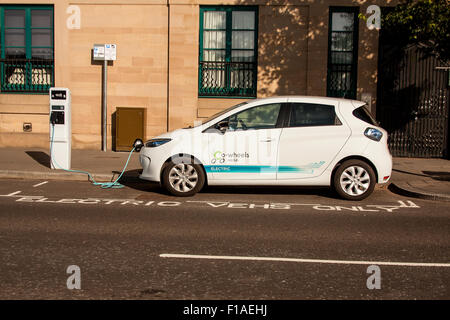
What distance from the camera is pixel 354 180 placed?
9.88m

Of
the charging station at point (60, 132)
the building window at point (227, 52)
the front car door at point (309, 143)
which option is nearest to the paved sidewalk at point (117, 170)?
the charging station at point (60, 132)

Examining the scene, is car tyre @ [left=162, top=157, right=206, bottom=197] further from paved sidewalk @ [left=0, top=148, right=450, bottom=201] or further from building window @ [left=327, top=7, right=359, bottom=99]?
building window @ [left=327, top=7, right=359, bottom=99]

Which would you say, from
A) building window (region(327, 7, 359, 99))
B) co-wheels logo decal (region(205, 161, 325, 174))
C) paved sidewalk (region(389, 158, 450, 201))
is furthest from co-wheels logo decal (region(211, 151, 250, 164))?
building window (region(327, 7, 359, 99))

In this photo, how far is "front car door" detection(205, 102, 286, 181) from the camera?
9.86m

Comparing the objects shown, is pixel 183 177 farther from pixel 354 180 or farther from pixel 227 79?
pixel 227 79

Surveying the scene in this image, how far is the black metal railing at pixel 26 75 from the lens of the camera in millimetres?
17688

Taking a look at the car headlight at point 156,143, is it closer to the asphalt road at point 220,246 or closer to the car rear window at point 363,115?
the asphalt road at point 220,246

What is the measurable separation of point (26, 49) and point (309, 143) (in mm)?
11307

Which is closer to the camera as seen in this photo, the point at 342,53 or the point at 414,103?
the point at 414,103

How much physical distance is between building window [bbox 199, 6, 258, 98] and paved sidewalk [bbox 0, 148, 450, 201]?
11.2 ft

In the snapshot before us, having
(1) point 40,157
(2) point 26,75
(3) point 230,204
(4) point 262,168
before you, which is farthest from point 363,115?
(2) point 26,75

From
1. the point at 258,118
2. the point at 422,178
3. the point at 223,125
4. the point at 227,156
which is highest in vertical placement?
the point at 258,118

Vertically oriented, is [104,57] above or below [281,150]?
above
